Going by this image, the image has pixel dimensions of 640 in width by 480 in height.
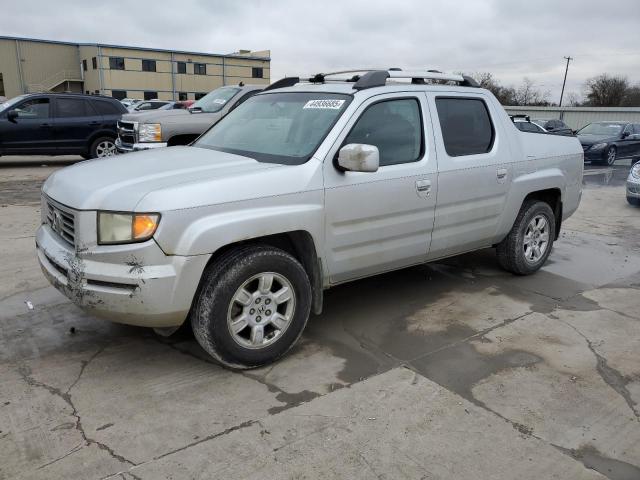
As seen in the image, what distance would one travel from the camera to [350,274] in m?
4.00

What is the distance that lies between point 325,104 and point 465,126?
139cm

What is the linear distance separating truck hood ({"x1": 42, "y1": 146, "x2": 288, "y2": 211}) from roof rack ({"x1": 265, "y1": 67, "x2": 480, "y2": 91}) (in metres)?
1.14

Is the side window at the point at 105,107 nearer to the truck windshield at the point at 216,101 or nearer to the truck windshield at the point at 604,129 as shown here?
the truck windshield at the point at 216,101

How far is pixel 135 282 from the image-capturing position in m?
3.03

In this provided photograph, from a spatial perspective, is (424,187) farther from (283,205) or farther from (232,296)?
(232,296)

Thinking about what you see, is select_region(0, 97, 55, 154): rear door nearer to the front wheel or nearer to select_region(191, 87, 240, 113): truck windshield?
select_region(191, 87, 240, 113): truck windshield

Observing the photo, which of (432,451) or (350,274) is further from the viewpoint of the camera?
(350,274)

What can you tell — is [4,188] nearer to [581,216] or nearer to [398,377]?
[398,377]

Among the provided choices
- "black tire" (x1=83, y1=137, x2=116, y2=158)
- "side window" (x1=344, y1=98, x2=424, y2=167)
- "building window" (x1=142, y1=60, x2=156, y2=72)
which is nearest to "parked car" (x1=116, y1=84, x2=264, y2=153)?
"black tire" (x1=83, y1=137, x2=116, y2=158)

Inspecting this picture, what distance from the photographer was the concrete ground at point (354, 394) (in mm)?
2664

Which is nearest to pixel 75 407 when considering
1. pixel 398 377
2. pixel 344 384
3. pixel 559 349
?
pixel 344 384

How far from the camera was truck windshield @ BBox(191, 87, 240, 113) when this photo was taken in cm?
1005

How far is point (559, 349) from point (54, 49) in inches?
2574

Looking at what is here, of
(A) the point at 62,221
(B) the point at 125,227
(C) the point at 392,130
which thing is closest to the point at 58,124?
(A) the point at 62,221
